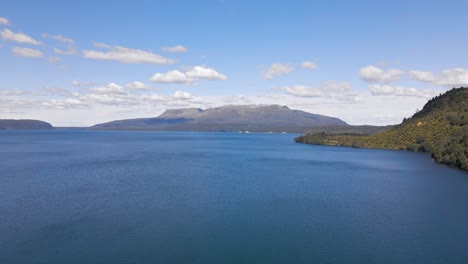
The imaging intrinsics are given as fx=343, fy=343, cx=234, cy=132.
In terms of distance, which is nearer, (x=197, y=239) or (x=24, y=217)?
(x=197, y=239)

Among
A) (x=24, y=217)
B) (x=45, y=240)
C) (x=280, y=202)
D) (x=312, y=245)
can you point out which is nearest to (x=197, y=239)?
(x=312, y=245)

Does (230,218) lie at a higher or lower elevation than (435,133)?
lower

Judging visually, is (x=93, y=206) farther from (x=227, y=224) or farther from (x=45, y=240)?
(x=227, y=224)

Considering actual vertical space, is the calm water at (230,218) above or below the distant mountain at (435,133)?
below

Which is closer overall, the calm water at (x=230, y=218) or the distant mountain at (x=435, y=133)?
the calm water at (x=230, y=218)

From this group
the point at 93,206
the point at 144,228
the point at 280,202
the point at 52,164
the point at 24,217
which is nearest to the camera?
the point at 144,228
